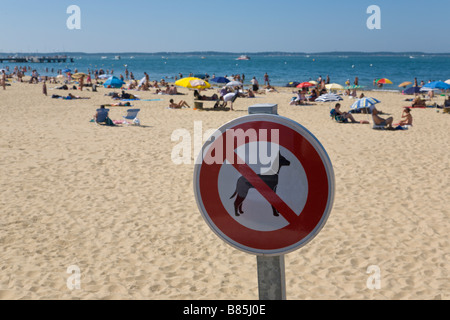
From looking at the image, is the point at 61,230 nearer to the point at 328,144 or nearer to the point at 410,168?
the point at 410,168

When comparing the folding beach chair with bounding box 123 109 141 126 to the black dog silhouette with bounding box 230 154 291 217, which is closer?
the black dog silhouette with bounding box 230 154 291 217

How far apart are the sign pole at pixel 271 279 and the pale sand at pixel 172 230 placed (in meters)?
2.65

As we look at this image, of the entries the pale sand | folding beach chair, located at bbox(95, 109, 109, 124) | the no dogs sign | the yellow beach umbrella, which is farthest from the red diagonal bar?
the yellow beach umbrella

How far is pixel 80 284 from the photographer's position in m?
4.33

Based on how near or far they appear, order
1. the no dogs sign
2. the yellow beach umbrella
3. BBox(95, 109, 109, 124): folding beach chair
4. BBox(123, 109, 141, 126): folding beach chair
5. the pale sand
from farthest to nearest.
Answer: the yellow beach umbrella < BBox(123, 109, 141, 126): folding beach chair < BBox(95, 109, 109, 124): folding beach chair < the pale sand < the no dogs sign

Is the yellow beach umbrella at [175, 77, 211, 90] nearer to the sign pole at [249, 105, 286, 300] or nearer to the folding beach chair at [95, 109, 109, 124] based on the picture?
the folding beach chair at [95, 109, 109, 124]

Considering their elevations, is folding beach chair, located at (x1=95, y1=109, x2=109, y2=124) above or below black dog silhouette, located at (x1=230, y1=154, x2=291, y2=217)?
above

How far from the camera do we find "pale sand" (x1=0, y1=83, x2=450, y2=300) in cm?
432

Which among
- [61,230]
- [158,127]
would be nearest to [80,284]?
[61,230]

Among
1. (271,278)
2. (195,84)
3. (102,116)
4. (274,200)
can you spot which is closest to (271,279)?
(271,278)

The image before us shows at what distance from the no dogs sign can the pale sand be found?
2.80 metres

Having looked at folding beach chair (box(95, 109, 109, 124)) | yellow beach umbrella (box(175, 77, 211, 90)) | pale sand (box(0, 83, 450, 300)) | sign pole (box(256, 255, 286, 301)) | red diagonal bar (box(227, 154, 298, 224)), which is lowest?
pale sand (box(0, 83, 450, 300))

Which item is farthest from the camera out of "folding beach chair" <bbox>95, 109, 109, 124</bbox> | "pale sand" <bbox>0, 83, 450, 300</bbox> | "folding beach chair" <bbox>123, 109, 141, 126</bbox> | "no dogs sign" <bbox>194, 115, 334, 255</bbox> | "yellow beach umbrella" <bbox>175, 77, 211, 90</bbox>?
"yellow beach umbrella" <bbox>175, 77, 211, 90</bbox>

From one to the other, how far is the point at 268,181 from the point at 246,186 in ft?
0.28
